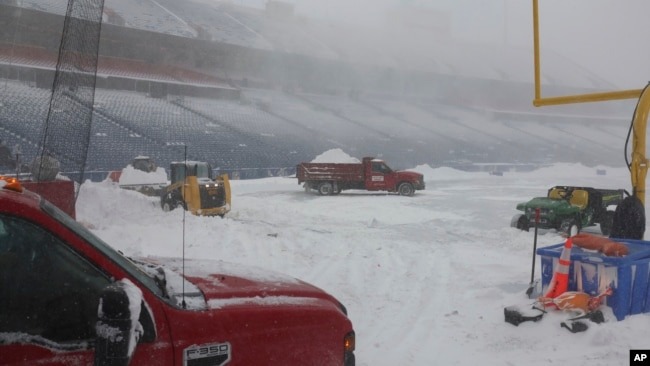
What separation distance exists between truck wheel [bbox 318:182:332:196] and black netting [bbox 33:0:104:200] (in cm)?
1586

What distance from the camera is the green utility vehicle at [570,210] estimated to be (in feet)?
39.9

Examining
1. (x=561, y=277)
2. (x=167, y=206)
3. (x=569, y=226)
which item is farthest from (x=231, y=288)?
(x=167, y=206)

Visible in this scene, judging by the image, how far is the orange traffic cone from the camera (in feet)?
17.1

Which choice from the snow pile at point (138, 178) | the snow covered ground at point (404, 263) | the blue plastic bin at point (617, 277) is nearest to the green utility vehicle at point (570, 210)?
the snow covered ground at point (404, 263)

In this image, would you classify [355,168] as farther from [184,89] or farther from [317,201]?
[184,89]

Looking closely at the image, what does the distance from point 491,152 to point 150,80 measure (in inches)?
1203

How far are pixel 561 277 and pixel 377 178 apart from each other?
59.9 ft

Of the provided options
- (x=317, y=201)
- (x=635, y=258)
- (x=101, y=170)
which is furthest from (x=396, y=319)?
(x=101, y=170)

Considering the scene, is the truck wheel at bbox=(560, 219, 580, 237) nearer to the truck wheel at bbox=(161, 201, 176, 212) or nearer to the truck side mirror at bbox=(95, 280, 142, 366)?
the truck wheel at bbox=(161, 201, 176, 212)

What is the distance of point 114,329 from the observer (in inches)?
67.2

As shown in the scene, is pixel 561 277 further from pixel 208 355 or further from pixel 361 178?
pixel 361 178

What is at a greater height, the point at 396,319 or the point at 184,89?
the point at 184,89

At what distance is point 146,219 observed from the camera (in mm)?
11383

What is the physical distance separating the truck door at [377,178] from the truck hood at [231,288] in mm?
20254
